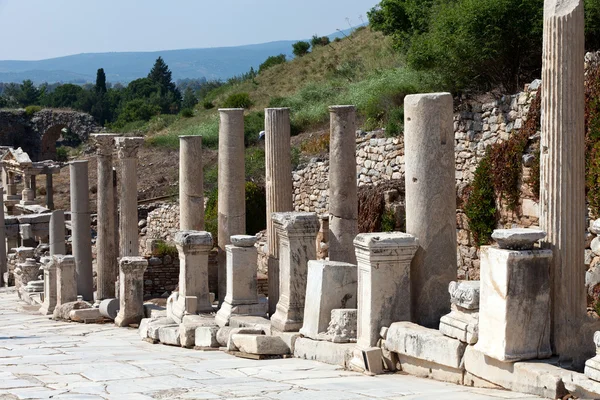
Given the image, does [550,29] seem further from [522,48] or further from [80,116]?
[80,116]

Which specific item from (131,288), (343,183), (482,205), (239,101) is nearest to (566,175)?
(343,183)

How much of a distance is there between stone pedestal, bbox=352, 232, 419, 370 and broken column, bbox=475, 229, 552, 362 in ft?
4.84

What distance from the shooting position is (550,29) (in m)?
8.98

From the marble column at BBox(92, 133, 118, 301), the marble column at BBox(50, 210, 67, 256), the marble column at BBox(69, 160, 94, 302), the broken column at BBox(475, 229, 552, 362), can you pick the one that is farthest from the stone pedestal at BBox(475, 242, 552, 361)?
the marble column at BBox(50, 210, 67, 256)

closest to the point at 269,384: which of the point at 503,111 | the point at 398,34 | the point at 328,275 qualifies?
the point at 328,275

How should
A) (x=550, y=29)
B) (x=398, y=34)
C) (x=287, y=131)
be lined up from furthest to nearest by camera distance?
(x=398, y=34) → (x=287, y=131) → (x=550, y=29)

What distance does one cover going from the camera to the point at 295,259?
12359 millimetres

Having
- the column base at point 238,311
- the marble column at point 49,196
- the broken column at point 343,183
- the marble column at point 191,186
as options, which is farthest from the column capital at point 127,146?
the marble column at point 49,196

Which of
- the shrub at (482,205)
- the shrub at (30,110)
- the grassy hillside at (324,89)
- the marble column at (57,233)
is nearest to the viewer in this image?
the shrub at (482,205)

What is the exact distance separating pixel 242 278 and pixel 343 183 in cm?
202

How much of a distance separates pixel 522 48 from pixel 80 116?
41988mm

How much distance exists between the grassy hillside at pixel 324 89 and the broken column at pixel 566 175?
44.5ft

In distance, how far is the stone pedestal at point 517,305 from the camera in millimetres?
8664

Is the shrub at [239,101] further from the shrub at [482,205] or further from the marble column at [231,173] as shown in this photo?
the marble column at [231,173]
